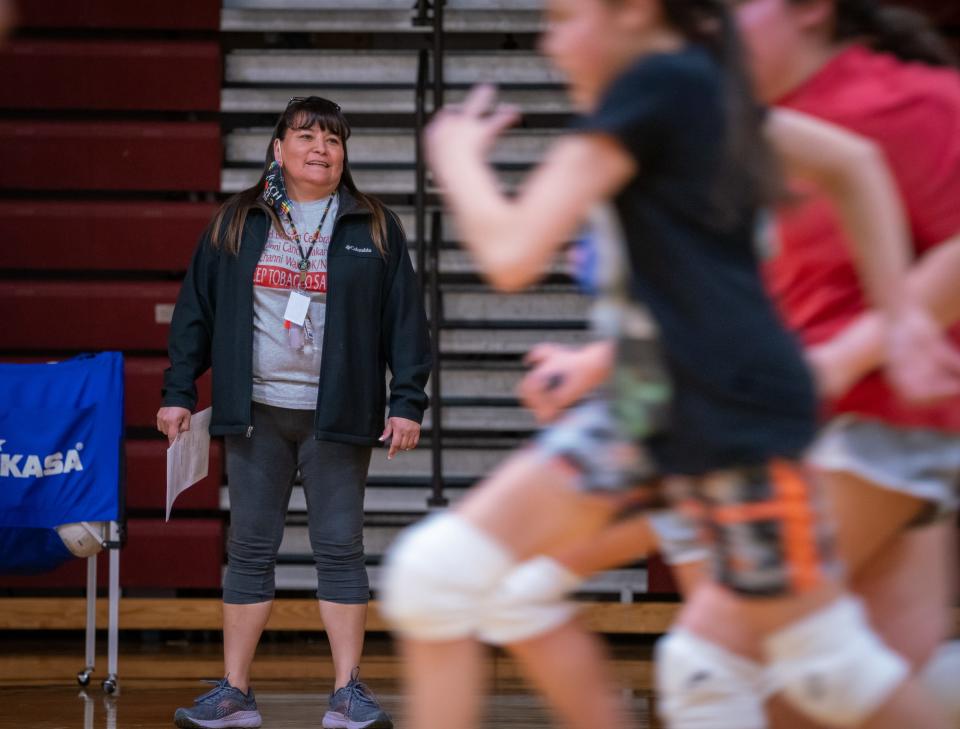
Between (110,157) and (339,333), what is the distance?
243 cm

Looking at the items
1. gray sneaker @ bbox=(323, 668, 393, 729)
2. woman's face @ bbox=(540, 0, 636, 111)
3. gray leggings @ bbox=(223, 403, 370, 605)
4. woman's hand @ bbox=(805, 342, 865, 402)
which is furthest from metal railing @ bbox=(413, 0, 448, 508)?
woman's face @ bbox=(540, 0, 636, 111)

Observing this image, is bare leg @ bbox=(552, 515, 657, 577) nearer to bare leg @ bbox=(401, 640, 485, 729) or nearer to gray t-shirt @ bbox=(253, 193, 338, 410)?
bare leg @ bbox=(401, 640, 485, 729)

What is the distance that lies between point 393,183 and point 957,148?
14.3 ft

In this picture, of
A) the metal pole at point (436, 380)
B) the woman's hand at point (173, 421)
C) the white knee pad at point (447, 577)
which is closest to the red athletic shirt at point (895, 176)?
the white knee pad at point (447, 577)

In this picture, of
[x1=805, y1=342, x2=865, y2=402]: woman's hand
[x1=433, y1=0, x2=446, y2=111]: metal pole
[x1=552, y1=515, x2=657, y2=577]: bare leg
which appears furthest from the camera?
[x1=433, y1=0, x2=446, y2=111]: metal pole

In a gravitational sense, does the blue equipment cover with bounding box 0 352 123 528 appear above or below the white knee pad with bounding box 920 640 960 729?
above

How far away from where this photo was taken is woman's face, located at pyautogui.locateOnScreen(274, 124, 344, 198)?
161 inches

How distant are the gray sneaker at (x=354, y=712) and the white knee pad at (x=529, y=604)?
191 centimetres

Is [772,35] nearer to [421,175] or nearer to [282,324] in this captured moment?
[282,324]

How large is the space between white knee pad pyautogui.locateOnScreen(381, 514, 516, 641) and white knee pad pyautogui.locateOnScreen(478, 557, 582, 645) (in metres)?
0.17

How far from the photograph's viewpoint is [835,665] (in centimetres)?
171

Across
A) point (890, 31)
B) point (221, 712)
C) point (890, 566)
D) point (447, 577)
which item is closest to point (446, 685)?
point (447, 577)

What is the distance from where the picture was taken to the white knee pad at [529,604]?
1988mm

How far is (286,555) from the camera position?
235 inches
